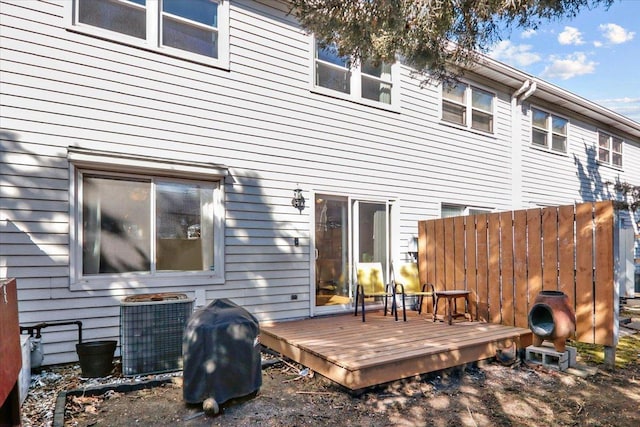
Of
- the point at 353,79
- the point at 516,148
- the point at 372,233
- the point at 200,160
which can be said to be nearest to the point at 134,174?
the point at 200,160

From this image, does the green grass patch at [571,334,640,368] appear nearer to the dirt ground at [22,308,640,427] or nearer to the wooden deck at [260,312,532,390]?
the dirt ground at [22,308,640,427]

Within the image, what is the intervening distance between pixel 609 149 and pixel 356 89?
904 cm

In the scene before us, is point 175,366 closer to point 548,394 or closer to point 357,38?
point 548,394

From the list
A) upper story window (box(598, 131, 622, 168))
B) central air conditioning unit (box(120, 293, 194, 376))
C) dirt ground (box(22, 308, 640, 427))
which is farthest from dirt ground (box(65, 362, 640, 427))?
upper story window (box(598, 131, 622, 168))

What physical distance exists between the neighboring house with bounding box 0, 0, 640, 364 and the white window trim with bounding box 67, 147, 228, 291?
0.02 meters

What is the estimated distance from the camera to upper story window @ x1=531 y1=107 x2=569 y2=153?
9352 millimetres

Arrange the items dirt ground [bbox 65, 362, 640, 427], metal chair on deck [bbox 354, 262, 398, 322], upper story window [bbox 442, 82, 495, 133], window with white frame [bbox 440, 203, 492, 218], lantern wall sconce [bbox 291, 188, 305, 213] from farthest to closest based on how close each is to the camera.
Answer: upper story window [bbox 442, 82, 495, 133] < window with white frame [bbox 440, 203, 492, 218] < metal chair on deck [bbox 354, 262, 398, 322] < lantern wall sconce [bbox 291, 188, 305, 213] < dirt ground [bbox 65, 362, 640, 427]

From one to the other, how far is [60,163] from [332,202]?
11.6ft

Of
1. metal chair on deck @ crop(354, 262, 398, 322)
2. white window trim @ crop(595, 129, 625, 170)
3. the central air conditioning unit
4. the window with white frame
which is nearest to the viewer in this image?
the central air conditioning unit

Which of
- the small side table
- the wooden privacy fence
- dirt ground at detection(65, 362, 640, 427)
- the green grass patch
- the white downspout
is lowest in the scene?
the green grass patch

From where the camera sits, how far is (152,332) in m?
3.99

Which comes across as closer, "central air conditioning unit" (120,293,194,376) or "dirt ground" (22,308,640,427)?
"dirt ground" (22,308,640,427)

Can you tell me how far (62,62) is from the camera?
4.29 m

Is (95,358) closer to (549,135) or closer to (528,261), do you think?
(528,261)
